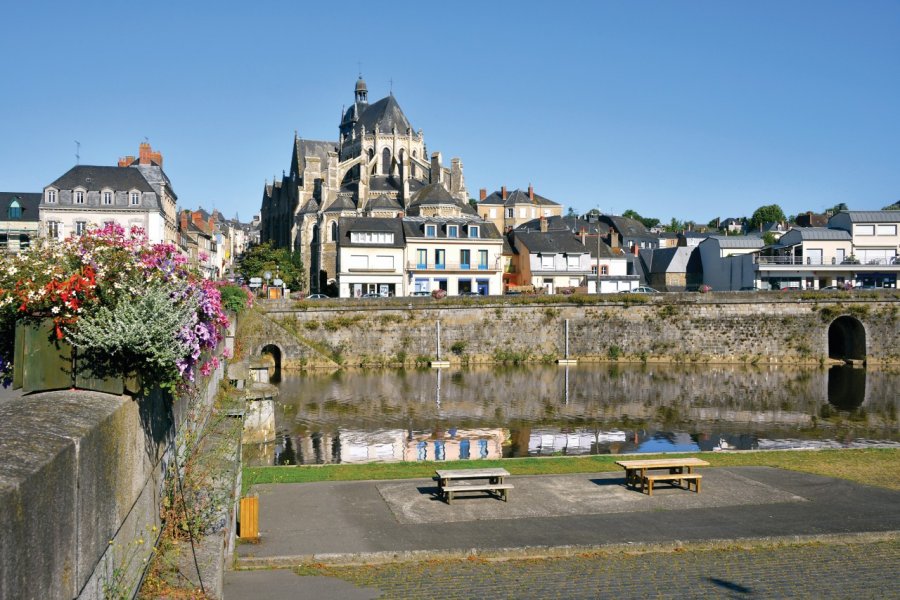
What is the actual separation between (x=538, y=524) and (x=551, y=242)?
51208mm

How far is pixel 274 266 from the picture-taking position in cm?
6291

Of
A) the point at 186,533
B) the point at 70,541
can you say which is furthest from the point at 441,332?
the point at 70,541

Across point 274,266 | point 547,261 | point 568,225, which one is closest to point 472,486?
point 547,261

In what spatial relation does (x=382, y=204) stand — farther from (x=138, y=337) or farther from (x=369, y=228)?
(x=138, y=337)

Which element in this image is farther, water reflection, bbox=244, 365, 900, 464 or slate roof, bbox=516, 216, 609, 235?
slate roof, bbox=516, 216, 609, 235

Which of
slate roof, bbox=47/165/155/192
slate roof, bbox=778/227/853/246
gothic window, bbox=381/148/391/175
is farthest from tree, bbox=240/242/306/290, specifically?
slate roof, bbox=778/227/853/246

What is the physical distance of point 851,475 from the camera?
50.7 ft

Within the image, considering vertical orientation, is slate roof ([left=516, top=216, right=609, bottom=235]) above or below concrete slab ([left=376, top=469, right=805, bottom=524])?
above

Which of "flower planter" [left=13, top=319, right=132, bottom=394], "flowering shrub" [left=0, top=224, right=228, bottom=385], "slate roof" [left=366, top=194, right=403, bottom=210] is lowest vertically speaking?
"flower planter" [left=13, top=319, right=132, bottom=394]

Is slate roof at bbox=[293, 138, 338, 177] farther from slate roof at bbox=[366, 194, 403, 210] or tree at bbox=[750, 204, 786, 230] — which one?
tree at bbox=[750, 204, 786, 230]

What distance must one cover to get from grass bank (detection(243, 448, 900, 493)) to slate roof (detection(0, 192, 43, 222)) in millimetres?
43140

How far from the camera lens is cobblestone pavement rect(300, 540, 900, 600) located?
354 inches

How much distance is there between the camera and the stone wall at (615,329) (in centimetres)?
4472

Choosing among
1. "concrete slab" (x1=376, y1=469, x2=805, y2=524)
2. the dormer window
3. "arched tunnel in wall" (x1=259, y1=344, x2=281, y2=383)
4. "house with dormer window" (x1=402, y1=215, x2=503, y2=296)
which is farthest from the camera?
"house with dormer window" (x1=402, y1=215, x2=503, y2=296)
